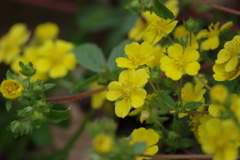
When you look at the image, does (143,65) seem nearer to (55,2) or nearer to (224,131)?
(224,131)

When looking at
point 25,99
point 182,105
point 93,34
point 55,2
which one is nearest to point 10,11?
point 55,2

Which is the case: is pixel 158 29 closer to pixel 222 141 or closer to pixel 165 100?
pixel 165 100

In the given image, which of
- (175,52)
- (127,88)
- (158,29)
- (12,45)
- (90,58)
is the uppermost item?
(12,45)

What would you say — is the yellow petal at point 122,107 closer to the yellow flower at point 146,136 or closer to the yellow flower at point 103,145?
the yellow flower at point 146,136

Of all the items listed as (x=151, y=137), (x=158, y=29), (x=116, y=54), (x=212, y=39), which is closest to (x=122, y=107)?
(x=151, y=137)

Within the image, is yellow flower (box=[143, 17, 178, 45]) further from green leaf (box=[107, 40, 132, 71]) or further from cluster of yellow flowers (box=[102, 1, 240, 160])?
green leaf (box=[107, 40, 132, 71])
